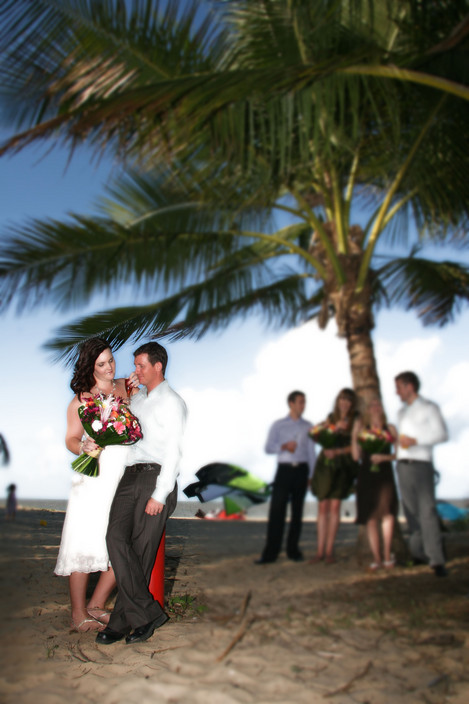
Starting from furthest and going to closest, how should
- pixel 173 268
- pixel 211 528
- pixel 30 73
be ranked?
pixel 173 268 → pixel 30 73 → pixel 211 528

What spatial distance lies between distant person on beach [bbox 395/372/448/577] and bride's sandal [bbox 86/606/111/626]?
2204 mm

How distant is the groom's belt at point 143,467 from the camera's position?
2.49 feet

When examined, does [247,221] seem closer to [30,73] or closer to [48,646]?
[30,73]

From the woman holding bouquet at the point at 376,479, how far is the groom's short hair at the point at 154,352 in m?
2.53

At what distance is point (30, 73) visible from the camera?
8.00 ft

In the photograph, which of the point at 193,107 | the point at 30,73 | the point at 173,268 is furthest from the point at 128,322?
the point at 173,268

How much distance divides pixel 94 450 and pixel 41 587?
22 cm

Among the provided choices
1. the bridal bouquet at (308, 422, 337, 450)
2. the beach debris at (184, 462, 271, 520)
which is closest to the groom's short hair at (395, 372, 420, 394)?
the bridal bouquet at (308, 422, 337, 450)

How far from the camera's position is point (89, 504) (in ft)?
2.30

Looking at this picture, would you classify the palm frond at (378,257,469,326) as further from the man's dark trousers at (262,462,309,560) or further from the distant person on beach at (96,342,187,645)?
the distant person on beach at (96,342,187,645)

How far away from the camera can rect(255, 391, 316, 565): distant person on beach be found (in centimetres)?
272

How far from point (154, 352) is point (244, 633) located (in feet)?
7.87

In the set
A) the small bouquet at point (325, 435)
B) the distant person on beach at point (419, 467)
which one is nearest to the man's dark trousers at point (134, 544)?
the distant person on beach at point (419, 467)

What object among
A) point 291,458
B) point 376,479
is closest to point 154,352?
point 291,458
